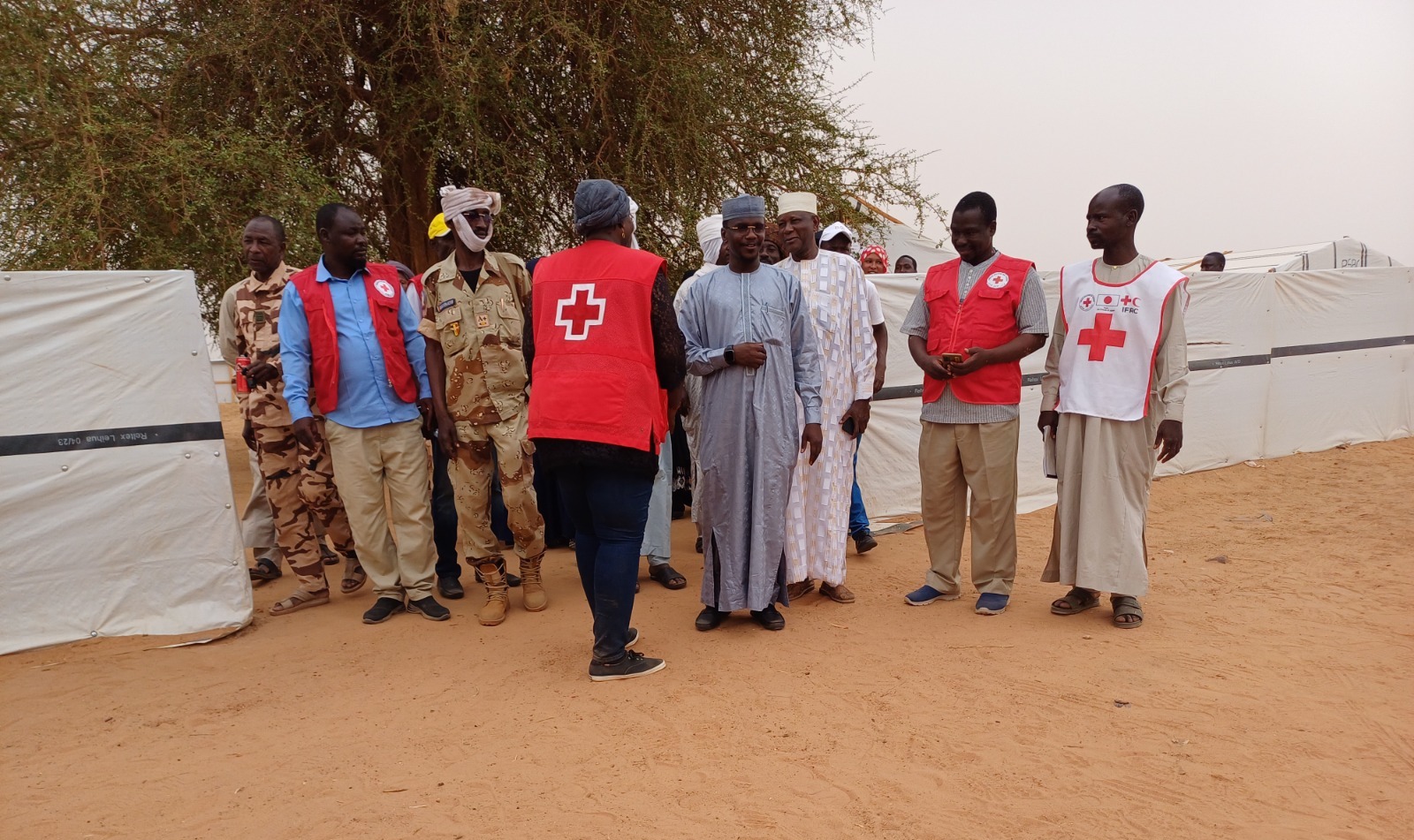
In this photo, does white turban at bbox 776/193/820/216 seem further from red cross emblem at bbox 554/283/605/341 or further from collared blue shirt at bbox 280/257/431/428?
collared blue shirt at bbox 280/257/431/428

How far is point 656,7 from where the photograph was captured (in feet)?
25.0

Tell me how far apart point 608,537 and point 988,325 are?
209cm

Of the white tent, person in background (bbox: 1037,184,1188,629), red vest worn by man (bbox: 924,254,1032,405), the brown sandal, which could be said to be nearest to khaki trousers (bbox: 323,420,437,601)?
the brown sandal

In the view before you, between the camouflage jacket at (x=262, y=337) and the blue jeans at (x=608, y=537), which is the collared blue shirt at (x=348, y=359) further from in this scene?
the blue jeans at (x=608, y=537)

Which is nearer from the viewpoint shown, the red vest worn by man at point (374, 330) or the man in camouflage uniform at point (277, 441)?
the red vest worn by man at point (374, 330)

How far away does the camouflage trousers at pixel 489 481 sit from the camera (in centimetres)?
446

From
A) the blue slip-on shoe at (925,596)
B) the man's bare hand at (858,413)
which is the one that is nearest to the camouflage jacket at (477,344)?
the man's bare hand at (858,413)

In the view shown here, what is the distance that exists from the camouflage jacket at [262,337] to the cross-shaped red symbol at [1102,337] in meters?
3.97

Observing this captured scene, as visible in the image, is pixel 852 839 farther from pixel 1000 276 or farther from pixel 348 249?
pixel 348 249

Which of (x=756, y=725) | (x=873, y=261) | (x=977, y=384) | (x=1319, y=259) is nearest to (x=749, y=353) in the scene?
(x=977, y=384)

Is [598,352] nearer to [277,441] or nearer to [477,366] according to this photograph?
[477,366]

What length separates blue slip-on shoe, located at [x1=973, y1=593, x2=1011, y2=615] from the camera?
181 inches

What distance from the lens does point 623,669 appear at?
3.83 metres

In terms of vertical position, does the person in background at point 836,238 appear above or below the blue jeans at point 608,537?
above
